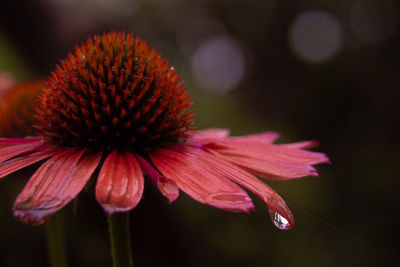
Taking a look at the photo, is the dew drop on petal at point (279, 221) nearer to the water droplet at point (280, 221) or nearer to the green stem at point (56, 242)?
the water droplet at point (280, 221)

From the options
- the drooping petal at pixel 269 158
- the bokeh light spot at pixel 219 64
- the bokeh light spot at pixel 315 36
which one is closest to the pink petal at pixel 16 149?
the drooping petal at pixel 269 158

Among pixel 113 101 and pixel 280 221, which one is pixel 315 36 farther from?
pixel 280 221

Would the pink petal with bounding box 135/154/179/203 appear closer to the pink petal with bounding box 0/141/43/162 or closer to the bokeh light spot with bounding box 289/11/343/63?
the pink petal with bounding box 0/141/43/162

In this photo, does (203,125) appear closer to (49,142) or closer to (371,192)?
(371,192)

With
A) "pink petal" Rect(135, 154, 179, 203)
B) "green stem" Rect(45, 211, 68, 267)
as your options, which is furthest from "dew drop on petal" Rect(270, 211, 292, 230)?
"green stem" Rect(45, 211, 68, 267)

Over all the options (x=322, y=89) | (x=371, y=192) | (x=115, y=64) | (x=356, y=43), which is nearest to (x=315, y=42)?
(x=356, y=43)

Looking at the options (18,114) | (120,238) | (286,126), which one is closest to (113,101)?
(120,238)
